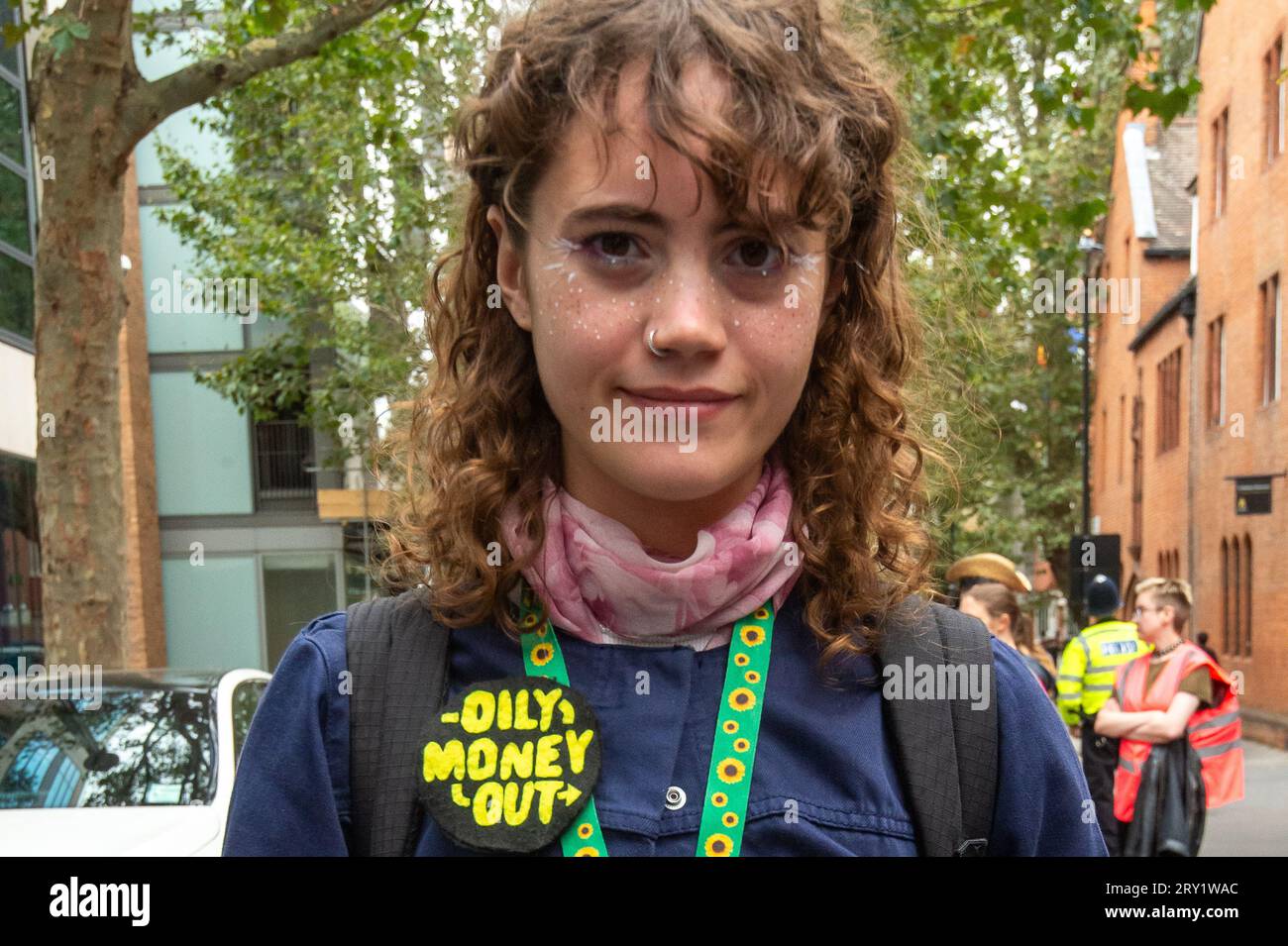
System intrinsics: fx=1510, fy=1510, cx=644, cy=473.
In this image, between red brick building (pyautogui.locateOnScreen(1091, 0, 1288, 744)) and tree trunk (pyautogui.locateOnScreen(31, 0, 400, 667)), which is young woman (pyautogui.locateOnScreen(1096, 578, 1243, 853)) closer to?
tree trunk (pyautogui.locateOnScreen(31, 0, 400, 667))

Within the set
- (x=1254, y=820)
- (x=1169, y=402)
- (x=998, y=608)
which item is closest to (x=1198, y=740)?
(x=998, y=608)

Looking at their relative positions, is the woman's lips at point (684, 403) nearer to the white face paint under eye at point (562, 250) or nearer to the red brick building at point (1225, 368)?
the white face paint under eye at point (562, 250)

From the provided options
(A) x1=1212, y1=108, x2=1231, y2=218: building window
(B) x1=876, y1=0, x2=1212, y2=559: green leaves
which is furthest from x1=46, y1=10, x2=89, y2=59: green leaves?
(A) x1=1212, y1=108, x2=1231, y2=218: building window

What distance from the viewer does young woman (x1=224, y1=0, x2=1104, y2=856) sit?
5.05ft

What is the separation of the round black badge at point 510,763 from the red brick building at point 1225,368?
17.4 m

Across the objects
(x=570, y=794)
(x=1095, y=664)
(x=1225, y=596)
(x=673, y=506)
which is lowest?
(x=1225, y=596)

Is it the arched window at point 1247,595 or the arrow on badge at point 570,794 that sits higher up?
the arrow on badge at point 570,794

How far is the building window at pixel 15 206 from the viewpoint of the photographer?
1523cm

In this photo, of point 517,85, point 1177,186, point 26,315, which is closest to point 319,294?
point 26,315

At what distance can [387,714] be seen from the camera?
156 cm

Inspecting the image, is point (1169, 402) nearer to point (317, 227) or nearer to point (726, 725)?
point (317, 227)

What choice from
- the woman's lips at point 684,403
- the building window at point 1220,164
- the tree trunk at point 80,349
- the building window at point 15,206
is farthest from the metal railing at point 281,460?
the woman's lips at point 684,403

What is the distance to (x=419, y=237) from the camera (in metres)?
19.5

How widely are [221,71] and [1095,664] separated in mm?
6086
